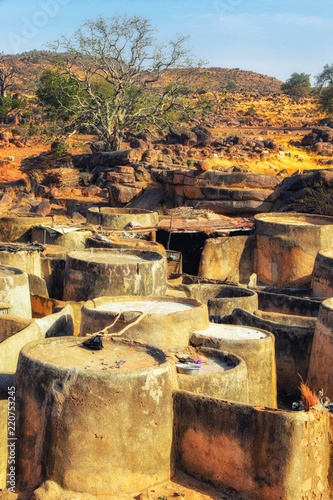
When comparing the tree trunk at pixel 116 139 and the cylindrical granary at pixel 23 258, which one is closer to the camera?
the cylindrical granary at pixel 23 258

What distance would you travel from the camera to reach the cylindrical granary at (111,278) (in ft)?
29.6

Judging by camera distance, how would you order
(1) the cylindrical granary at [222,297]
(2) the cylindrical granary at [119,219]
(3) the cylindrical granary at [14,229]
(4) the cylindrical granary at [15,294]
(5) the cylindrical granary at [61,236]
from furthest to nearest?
(2) the cylindrical granary at [119,219] → (3) the cylindrical granary at [14,229] → (5) the cylindrical granary at [61,236] → (1) the cylindrical granary at [222,297] → (4) the cylindrical granary at [15,294]

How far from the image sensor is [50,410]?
16.4 ft

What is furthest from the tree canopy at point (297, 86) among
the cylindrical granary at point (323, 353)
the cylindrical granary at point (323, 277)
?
the cylindrical granary at point (323, 353)

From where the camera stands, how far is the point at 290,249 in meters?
13.6

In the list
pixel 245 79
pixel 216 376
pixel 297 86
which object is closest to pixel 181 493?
pixel 216 376

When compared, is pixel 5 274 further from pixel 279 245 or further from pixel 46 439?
pixel 279 245

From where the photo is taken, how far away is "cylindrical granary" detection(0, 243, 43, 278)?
10633mm

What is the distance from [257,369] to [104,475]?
2692 millimetres

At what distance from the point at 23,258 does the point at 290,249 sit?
5796 millimetres

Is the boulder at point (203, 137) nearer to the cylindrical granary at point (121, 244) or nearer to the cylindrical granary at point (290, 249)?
the cylindrical granary at point (290, 249)

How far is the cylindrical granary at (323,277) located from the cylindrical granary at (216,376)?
4930 mm

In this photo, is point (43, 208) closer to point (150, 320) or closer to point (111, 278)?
point (111, 278)

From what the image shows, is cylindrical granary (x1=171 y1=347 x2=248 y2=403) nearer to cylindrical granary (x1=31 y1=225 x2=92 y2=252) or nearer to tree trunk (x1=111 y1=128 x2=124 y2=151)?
cylindrical granary (x1=31 y1=225 x2=92 y2=252)
